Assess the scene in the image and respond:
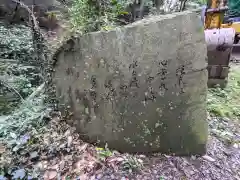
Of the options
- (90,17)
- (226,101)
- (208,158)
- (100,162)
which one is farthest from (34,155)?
(226,101)

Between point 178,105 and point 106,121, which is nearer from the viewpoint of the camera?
point 178,105

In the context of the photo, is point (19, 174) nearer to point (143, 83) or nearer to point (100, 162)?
point (100, 162)

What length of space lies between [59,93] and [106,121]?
0.76 meters

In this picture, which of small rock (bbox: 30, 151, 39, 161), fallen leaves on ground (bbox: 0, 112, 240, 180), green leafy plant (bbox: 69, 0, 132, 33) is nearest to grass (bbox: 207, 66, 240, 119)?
fallen leaves on ground (bbox: 0, 112, 240, 180)

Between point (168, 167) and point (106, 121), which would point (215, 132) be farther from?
point (106, 121)

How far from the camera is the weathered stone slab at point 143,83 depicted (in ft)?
6.21

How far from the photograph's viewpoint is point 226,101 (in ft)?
11.6

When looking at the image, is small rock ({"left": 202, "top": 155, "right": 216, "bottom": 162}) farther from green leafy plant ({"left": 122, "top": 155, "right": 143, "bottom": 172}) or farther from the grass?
the grass

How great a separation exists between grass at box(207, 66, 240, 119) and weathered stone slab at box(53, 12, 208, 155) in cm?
126

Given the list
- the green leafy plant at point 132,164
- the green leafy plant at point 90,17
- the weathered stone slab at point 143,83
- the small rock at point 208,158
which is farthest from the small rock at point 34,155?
the small rock at point 208,158

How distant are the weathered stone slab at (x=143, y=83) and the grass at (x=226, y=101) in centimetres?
126

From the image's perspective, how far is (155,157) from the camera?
7.07 ft

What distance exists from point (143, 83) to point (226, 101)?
2.34m

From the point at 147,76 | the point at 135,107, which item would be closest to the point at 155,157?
the point at 135,107
